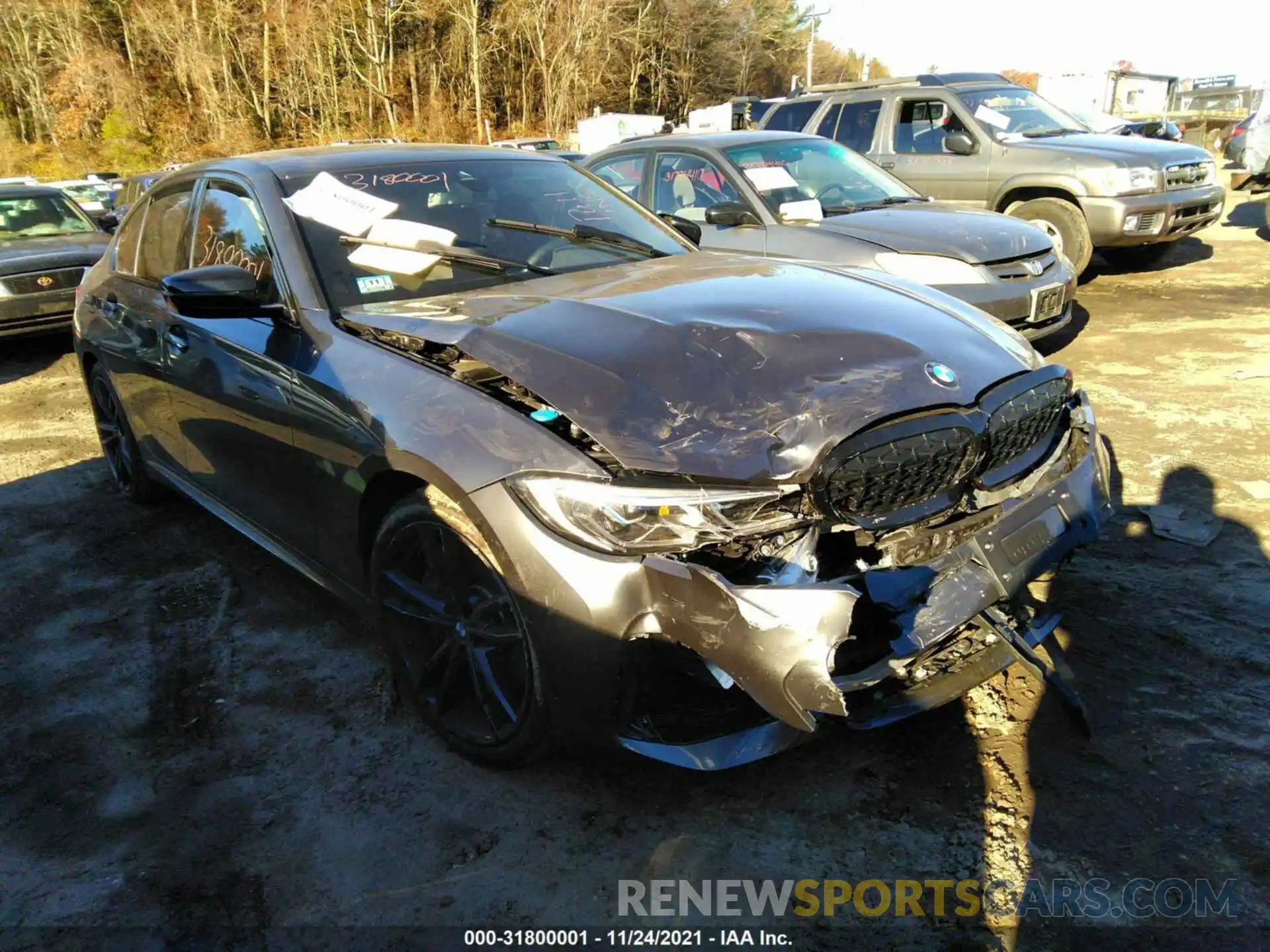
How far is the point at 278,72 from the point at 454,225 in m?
40.6

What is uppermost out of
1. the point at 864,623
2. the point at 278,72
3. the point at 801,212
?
the point at 278,72

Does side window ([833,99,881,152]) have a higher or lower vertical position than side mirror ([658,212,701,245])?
higher

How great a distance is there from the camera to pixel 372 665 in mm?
A: 3230

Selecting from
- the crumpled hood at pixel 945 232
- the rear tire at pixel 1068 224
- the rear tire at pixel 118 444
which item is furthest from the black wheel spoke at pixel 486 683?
the rear tire at pixel 1068 224

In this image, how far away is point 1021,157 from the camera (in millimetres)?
8305

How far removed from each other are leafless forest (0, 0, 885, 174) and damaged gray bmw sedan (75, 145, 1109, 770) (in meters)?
38.5

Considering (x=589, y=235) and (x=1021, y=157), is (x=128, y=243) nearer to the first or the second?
(x=589, y=235)

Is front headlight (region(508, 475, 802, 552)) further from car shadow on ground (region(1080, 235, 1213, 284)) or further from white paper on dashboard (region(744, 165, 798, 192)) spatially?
car shadow on ground (region(1080, 235, 1213, 284))

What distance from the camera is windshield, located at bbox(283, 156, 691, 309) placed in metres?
3.14

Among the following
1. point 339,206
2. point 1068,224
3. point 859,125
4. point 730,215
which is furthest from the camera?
point 859,125

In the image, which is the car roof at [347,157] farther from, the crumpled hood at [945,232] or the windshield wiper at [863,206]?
the windshield wiper at [863,206]

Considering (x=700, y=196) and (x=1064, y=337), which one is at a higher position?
(x=700, y=196)

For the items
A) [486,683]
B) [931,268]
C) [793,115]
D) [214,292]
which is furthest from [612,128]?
[486,683]

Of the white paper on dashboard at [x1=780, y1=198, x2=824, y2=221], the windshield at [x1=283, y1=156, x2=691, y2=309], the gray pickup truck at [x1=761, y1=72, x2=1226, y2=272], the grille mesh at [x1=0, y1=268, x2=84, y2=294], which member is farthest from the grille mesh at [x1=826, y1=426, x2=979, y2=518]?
the grille mesh at [x1=0, y1=268, x2=84, y2=294]
